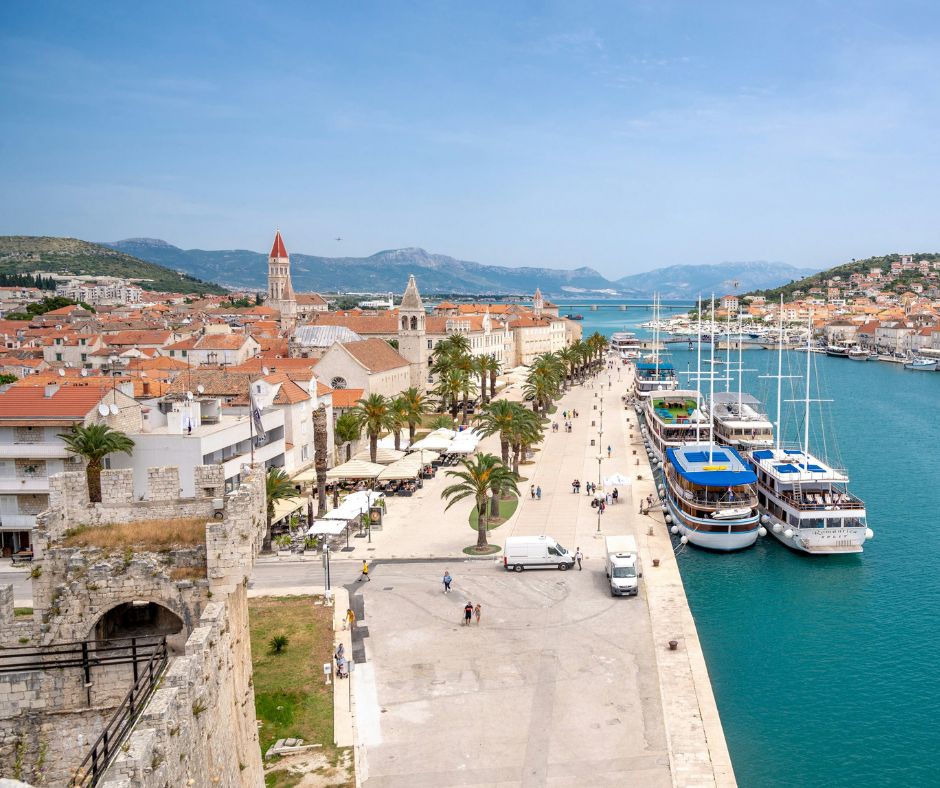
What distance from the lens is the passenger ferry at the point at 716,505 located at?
42.5 m

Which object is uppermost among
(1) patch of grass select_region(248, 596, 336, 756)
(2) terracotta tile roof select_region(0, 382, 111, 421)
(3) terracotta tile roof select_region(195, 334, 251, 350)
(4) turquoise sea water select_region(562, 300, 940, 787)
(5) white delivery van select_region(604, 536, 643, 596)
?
(3) terracotta tile roof select_region(195, 334, 251, 350)

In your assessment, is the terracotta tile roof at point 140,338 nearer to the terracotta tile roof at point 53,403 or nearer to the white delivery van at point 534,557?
the terracotta tile roof at point 53,403

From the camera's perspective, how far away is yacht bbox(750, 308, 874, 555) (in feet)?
138

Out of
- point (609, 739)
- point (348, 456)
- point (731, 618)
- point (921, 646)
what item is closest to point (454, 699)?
point (609, 739)

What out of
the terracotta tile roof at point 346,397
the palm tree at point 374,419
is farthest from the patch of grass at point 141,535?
A: the terracotta tile roof at point 346,397

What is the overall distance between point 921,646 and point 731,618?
7194 mm

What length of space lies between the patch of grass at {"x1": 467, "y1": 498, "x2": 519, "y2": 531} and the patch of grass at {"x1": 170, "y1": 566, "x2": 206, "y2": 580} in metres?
29.7

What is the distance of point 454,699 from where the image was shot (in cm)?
2459

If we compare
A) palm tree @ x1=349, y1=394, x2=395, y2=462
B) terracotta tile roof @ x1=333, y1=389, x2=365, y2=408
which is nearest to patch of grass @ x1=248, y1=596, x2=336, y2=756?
palm tree @ x1=349, y1=394, x2=395, y2=462

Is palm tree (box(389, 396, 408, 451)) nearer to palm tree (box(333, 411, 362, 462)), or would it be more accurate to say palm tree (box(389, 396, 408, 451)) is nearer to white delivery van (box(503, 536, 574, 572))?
palm tree (box(333, 411, 362, 462))

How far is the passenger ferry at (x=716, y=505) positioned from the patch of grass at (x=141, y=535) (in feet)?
107

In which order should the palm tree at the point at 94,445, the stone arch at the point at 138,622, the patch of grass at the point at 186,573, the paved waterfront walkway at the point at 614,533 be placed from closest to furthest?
the patch of grass at the point at 186,573 → the stone arch at the point at 138,622 → the paved waterfront walkway at the point at 614,533 → the palm tree at the point at 94,445

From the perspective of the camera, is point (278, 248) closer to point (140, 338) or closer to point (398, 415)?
point (140, 338)

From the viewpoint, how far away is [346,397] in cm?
6938
